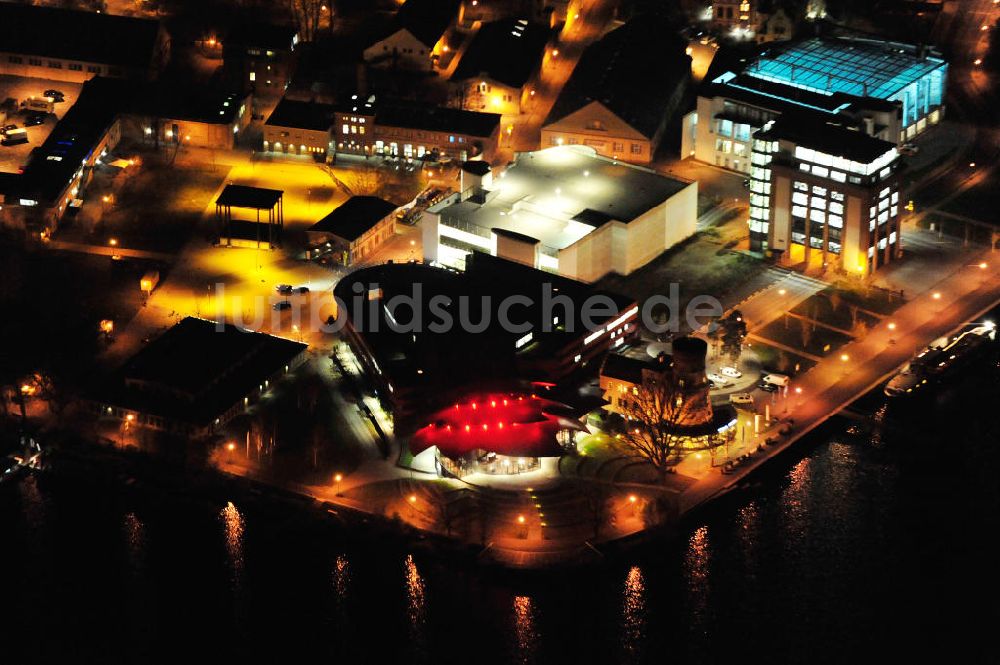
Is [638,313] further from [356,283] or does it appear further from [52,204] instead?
[52,204]

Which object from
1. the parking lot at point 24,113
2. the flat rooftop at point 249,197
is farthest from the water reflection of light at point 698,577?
the parking lot at point 24,113

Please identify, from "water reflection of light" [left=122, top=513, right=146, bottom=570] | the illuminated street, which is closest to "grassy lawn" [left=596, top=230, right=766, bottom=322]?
the illuminated street

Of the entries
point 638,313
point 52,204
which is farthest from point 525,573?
point 52,204

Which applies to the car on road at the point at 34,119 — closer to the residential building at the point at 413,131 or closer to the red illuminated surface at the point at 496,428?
the residential building at the point at 413,131

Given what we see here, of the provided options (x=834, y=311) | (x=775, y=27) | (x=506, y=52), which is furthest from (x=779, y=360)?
(x=775, y=27)

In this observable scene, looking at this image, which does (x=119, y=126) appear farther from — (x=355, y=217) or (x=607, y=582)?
(x=607, y=582)

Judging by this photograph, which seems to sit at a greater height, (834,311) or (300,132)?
(300,132)
